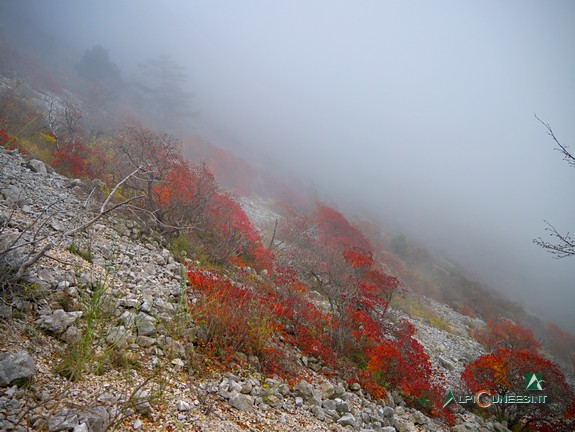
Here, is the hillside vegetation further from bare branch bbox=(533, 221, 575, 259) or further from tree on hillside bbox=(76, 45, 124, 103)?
tree on hillside bbox=(76, 45, 124, 103)

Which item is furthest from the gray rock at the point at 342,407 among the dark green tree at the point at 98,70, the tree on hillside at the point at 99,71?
the dark green tree at the point at 98,70

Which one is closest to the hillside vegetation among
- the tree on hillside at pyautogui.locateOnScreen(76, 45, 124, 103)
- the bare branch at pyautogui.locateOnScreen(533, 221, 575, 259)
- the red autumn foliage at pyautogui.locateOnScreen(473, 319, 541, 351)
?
the red autumn foliage at pyautogui.locateOnScreen(473, 319, 541, 351)

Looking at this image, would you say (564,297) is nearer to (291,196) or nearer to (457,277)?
(457,277)

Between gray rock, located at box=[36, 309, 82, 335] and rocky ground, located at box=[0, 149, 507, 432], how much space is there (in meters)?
0.01

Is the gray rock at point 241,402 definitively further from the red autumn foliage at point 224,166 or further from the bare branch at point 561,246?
the red autumn foliage at point 224,166

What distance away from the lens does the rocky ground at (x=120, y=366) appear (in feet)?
8.14

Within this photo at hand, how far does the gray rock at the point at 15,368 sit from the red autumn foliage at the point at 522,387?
9.64 meters

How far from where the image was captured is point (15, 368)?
7.93 ft

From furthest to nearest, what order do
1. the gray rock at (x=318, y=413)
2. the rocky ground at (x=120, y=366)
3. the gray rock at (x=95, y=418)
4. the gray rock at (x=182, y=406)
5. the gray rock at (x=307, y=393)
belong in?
the gray rock at (x=307, y=393), the gray rock at (x=318, y=413), the gray rock at (x=182, y=406), the rocky ground at (x=120, y=366), the gray rock at (x=95, y=418)

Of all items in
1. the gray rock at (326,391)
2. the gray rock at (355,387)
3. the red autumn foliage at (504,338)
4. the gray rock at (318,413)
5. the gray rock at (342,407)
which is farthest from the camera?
the red autumn foliage at (504,338)

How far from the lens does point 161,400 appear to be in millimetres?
3043

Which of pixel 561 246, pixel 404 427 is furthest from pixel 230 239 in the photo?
pixel 561 246

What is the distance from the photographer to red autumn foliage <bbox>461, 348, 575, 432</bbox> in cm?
741

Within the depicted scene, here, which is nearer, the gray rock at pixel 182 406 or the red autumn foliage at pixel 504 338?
the gray rock at pixel 182 406
